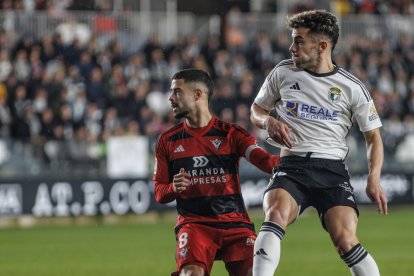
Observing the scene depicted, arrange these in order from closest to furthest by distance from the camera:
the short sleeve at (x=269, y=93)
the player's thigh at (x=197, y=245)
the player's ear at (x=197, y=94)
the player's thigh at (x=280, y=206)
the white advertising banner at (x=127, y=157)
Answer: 1. the player's thigh at (x=280, y=206)
2. the player's thigh at (x=197, y=245)
3. the player's ear at (x=197, y=94)
4. the short sleeve at (x=269, y=93)
5. the white advertising banner at (x=127, y=157)

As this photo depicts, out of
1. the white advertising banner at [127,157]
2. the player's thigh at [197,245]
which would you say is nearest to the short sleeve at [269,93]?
the player's thigh at [197,245]

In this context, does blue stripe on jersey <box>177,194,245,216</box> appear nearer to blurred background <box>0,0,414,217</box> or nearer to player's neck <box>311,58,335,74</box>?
player's neck <box>311,58,335,74</box>

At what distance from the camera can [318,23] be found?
285 inches

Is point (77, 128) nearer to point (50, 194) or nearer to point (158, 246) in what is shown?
point (50, 194)

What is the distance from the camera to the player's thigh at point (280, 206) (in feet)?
22.9

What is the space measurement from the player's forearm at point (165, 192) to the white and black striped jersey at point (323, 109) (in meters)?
0.92

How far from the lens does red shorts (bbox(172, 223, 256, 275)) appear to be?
713cm

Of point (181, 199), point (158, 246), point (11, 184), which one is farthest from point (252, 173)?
point (181, 199)

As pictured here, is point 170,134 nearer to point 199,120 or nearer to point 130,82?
point 199,120

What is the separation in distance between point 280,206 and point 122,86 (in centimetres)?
1574

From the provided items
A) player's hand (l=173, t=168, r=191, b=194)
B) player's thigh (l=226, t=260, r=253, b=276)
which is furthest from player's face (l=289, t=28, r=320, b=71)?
player's thigh (l=226, t=260, r=253, b=276)

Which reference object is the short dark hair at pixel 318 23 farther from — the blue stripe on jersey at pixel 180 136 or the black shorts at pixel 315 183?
the blue stripe on jersey at pixel 180 136

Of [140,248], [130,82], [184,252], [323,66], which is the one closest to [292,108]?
[323,66]

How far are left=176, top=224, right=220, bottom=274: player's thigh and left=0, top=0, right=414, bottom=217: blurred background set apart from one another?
12.8m
